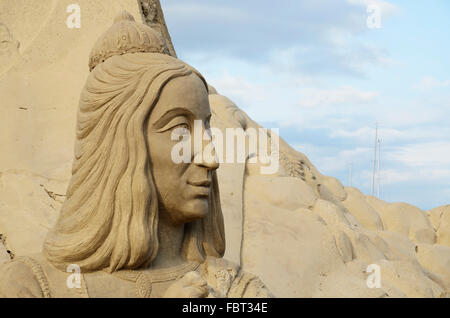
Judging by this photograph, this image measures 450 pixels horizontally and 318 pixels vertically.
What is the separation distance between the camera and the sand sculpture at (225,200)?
6328 mm

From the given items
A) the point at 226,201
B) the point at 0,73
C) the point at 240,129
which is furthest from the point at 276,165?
the point at 0,73

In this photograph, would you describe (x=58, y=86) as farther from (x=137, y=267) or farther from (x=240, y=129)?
(x=137, y=267)

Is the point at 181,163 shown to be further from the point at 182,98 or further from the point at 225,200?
the point at 225,200

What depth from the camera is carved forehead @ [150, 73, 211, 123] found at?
10.4 ft

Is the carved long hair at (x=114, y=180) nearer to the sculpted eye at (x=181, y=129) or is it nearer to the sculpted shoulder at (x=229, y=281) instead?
the sculpted eye at (x=181, y=129)

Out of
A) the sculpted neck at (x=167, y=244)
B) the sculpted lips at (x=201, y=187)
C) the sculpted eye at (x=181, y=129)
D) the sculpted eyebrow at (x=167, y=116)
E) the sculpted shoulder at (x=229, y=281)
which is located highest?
the sculpted eyebrow at (x=167, y=116)

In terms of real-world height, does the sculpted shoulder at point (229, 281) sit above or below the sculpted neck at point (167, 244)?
below

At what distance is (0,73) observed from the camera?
24.0 feet

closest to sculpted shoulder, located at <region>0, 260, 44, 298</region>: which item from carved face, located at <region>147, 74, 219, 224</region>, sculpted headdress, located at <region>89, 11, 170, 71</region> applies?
carved face, located at <region>147, 74, 219, 224</region>

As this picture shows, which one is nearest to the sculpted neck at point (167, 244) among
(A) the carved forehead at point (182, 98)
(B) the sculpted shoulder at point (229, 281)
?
(B) the sculpted shoulder at point (229, 281)

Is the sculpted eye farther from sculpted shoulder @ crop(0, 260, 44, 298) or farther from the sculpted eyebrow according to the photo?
sculpted shoulder @ crop(0, 260, 44, 298)

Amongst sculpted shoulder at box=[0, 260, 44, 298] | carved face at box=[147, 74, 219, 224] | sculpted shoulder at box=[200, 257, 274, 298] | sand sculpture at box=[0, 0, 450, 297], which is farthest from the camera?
sand sculpture at box=[0, 0, 450, 297]

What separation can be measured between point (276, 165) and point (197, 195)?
4778 mm

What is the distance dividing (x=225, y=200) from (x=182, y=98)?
391 centimetres
